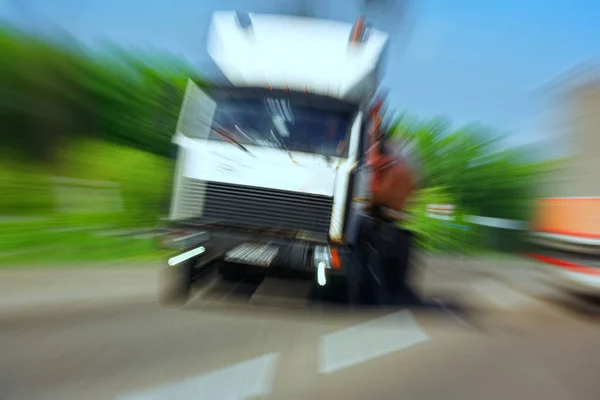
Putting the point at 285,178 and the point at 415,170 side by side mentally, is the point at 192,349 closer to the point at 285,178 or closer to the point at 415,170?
A: the point at 285,178

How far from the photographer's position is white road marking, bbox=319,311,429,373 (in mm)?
4957

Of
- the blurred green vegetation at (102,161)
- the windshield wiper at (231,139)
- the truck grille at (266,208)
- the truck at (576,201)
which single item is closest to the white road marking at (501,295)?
the truck at (576,201)

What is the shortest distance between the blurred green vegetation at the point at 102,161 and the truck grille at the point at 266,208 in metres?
0.63

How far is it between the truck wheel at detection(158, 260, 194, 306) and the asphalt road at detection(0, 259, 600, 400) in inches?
9.6

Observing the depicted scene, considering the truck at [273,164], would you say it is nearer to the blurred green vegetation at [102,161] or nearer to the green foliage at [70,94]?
the blurred green vegetation at [102,161]

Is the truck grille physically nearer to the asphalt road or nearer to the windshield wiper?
the windshield wiper

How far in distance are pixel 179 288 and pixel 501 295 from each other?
4.92 metres

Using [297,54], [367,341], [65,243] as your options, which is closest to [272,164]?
[297,54]

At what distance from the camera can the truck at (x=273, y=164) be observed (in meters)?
6.95

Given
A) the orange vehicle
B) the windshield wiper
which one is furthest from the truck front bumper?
the orange vehicle

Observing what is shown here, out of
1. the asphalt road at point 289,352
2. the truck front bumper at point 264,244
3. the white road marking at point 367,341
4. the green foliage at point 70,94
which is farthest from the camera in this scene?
the green foliage at point 70,94

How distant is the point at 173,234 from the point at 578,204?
4986mm

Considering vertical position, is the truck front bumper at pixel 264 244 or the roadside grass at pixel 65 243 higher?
the truck front bumper at pixel 264 244

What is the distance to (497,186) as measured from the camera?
971 inches
